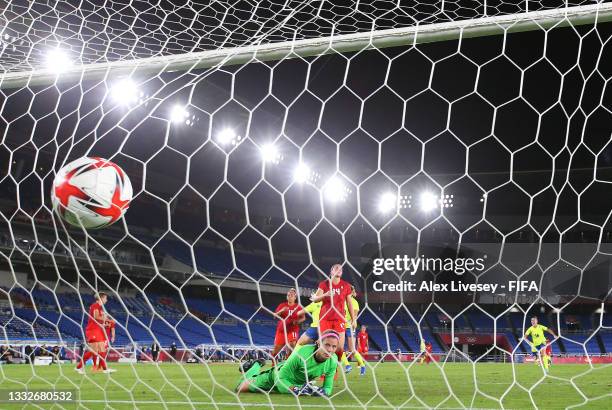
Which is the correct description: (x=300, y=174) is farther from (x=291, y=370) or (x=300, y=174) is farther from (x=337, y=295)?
(x=291, y=370)

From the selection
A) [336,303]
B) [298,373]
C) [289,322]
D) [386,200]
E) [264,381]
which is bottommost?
[386,200]

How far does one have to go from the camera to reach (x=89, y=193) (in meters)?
3.11

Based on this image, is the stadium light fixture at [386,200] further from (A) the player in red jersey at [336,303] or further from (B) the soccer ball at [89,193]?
(B) the soccer ball at [89,193]

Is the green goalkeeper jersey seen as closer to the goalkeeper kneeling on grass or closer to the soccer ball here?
the goalkeeper kneeling on grass

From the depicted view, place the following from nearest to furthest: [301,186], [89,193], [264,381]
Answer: [89,193] < [264,381] < [301,186]

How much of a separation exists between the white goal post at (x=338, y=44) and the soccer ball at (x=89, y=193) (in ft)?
1.74

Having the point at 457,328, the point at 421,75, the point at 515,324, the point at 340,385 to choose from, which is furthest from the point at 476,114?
the point at 515,324

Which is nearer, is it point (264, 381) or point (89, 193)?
point (89, 193)

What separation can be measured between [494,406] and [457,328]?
63.5 ft

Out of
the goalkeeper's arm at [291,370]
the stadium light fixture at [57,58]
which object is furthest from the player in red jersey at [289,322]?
the stadium light fixture at [57,58]

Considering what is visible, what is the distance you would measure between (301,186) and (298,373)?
328 inches

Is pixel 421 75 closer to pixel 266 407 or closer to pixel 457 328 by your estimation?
pixel 266 407

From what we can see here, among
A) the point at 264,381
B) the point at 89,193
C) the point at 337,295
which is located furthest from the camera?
the point at 337,295

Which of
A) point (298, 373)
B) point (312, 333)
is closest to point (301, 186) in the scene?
point (312, 333)
